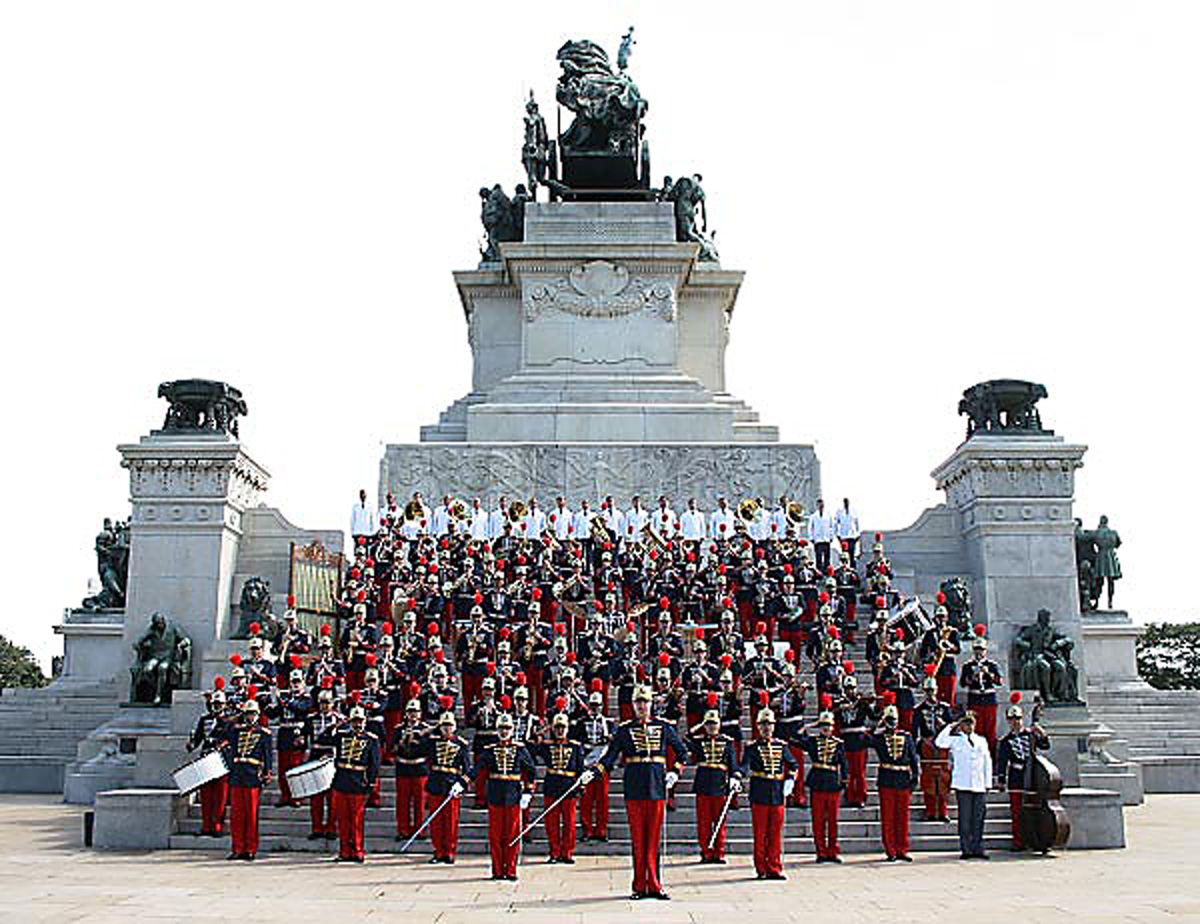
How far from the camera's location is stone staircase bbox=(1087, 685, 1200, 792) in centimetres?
2414

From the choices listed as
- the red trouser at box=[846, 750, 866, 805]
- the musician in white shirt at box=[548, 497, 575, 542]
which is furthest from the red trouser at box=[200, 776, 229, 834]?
the musician in white shirt at box=[548, 497, 575, 542]

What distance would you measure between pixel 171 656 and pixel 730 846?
12564mm

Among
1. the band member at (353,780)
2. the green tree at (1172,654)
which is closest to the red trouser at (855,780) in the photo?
the band member at (353,780)

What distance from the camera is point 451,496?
28.9 meters

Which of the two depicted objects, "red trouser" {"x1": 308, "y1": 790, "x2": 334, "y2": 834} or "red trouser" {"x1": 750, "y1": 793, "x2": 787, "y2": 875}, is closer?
"red trouser" {"x1": 750, "y1": 793, "x2": 787, "y2": 875}

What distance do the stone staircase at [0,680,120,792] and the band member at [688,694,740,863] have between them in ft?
47.4

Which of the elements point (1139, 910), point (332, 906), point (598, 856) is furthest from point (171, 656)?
point (1139, 910)

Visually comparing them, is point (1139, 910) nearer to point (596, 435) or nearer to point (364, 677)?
point (364, 677)

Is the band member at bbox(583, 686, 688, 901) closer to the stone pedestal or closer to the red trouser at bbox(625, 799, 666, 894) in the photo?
the red trouser at bbox(625, 799, 666, 894)

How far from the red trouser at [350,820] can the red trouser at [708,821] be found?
3.82 m

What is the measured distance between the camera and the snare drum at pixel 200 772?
15008 millimetres

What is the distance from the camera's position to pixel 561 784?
14211 millimetres

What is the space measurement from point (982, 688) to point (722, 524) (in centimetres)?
954

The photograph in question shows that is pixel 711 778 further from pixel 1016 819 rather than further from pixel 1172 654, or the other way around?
pixel 1172 654
